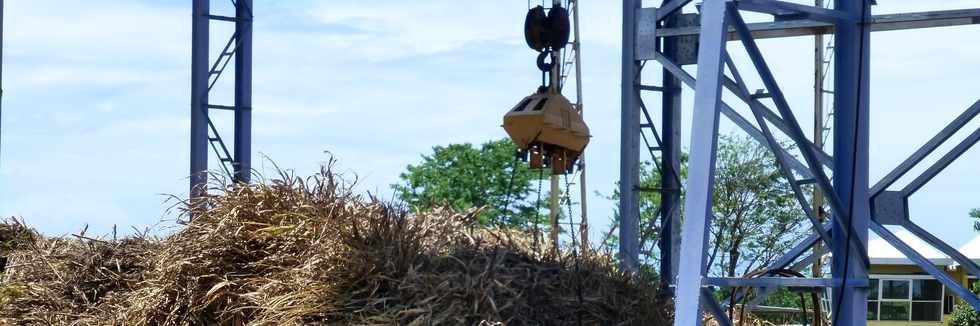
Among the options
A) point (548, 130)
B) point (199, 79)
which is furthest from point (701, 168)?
point (199, 79)

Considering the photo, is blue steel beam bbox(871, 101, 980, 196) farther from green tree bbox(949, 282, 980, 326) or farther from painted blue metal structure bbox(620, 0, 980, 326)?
green tree bbox(949, 282, 980, 326)

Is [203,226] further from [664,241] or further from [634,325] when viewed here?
[664,241]

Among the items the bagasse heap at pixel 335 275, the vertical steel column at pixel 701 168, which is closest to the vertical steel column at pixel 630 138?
the bagasse heap at pixel 335 275

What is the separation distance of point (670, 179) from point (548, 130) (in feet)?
14.5

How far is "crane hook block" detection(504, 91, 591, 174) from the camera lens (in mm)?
11188

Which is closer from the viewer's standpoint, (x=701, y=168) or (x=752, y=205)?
(x=701, y=168)

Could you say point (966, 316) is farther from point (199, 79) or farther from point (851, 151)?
point (851, 151)

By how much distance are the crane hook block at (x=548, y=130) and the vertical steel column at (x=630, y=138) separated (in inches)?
126

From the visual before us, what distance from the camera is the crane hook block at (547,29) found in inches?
480

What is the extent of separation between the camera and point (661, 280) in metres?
9.47

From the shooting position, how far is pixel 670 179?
1538cm

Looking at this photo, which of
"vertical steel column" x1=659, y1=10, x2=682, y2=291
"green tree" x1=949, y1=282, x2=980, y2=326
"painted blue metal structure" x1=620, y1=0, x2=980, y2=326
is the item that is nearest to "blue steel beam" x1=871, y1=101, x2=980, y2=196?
"painted blue metal structure" x1=620, y1=0, x2=980, y2=326

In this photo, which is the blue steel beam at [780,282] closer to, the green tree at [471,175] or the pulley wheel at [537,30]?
the pulley wheel at [537,30]

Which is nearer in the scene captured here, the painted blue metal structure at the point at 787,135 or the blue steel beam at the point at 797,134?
the painted blue metal structure at the point at 787,135
